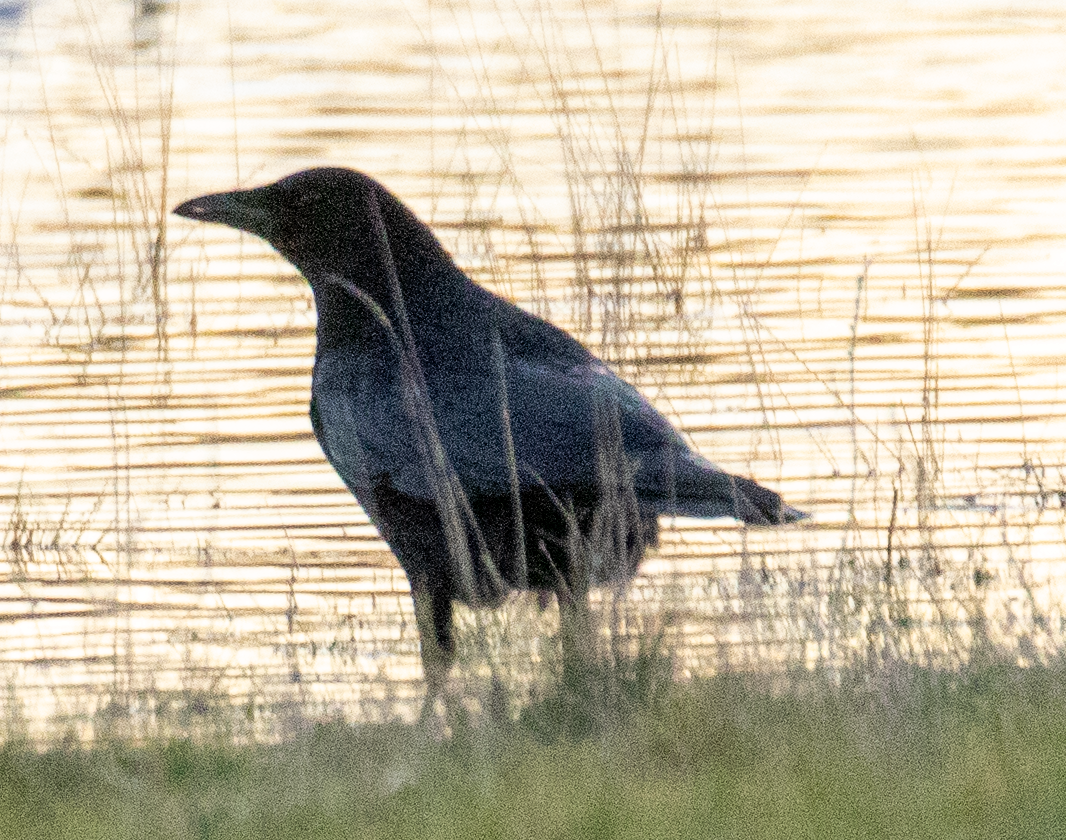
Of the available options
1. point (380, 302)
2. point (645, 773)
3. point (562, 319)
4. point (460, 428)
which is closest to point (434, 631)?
point (460, 428)

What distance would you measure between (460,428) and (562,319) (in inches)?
50.0

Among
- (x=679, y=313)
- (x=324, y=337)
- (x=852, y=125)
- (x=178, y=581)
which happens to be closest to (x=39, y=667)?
(x=178, y=581)

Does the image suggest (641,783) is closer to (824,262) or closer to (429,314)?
(429,314)

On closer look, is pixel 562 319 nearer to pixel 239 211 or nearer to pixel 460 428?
pixel 239 211

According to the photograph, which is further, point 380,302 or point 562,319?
point 562,319

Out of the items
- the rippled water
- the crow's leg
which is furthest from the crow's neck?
the crow's leg

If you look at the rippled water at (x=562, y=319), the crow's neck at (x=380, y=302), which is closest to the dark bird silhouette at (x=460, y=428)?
the crow's neck at (x=380, y=302)

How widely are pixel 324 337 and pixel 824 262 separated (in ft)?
10.3

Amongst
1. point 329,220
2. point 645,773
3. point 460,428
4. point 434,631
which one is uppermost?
point 329,220

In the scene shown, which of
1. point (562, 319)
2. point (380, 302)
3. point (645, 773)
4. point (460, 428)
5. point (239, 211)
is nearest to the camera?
point (645, 773)

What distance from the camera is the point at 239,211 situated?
4.78 meters

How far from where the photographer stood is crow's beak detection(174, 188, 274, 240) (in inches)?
187

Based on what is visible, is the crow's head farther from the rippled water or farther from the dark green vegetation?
the dark green vegetation

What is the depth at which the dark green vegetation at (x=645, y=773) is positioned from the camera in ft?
9.23
